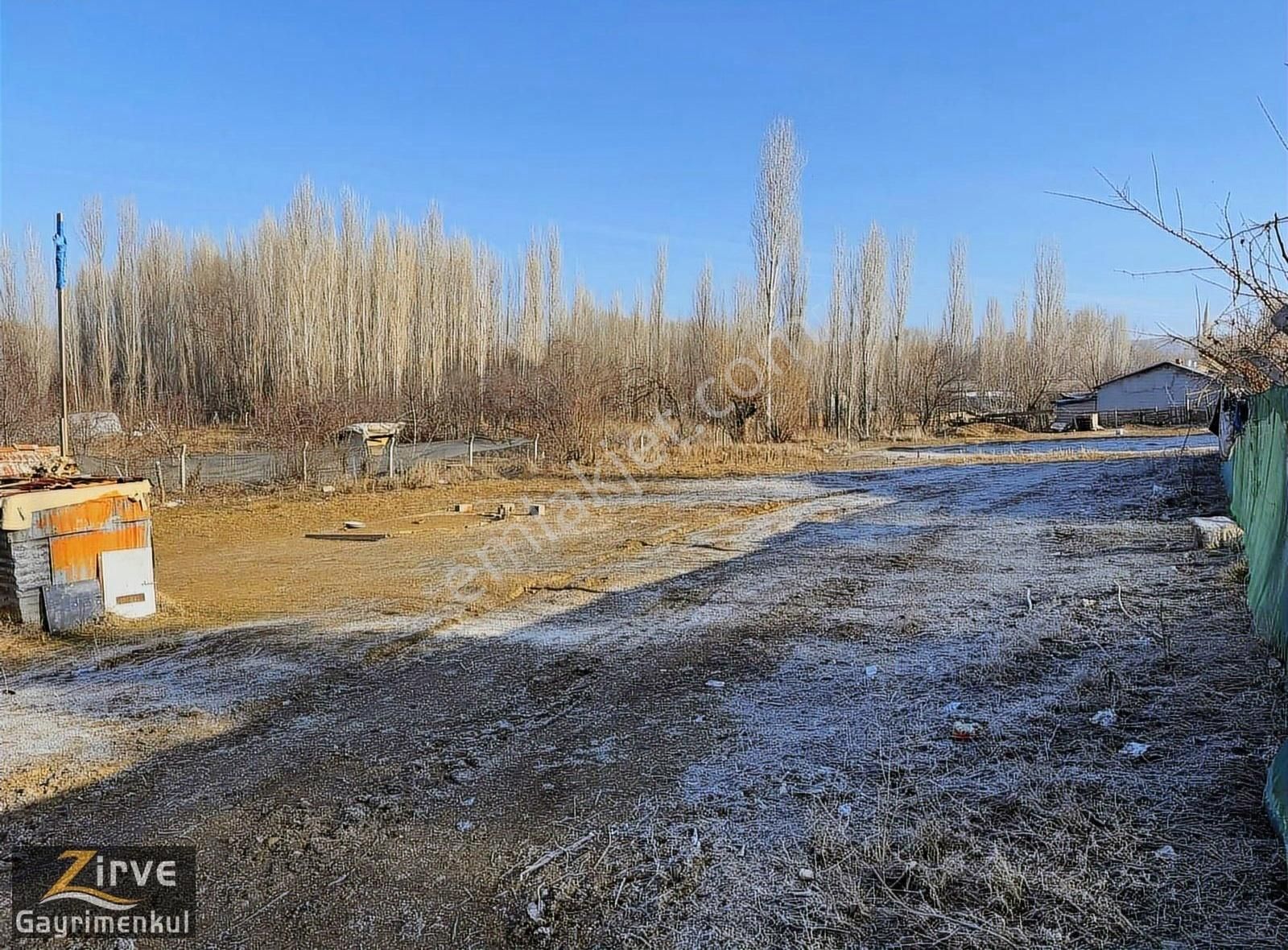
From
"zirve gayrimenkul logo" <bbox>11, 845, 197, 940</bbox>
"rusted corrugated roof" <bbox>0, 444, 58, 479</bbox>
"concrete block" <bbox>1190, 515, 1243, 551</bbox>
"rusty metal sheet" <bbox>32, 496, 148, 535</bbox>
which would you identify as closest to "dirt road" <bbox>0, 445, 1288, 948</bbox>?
"zirve gayrimenkul logo" <bbox>11, 845, 197, 940</bbox>

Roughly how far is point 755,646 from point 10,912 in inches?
153

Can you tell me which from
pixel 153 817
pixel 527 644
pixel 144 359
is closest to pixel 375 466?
pixel 527 644

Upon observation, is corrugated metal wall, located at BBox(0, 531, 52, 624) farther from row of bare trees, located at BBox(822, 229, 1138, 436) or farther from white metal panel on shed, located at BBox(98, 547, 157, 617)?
A: row of bare trees, located at BBox(822, 229, 1138, 436)

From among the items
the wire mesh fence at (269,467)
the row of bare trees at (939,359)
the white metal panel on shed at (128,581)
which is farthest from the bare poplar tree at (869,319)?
the white metal panel on shed at (128,581)

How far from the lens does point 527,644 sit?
5.60m

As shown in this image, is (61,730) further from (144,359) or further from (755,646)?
(144,359)

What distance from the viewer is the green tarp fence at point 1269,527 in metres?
2.77

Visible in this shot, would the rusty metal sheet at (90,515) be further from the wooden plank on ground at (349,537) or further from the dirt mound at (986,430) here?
the dirt mound at (986,430)

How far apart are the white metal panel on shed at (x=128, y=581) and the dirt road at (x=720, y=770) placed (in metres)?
0.94

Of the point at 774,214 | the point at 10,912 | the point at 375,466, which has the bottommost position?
the point at 10,912

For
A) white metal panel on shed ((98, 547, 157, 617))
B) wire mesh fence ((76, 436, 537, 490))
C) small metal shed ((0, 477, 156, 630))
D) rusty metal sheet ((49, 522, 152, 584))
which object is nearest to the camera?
small metal shed ((0, 477, 156, 630))

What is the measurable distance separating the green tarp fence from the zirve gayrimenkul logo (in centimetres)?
345

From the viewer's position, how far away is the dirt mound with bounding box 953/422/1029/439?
1270 inches

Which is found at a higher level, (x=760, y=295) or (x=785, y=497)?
(x=760, y=295)
